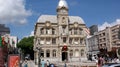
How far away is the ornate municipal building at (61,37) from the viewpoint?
79125mm

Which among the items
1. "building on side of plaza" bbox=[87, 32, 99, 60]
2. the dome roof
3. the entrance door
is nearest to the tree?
"building on side of plaza" bbox=[87, 32, 99, 60]

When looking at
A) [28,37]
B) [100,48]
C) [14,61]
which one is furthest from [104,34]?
[14,61]

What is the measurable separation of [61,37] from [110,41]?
34489 mm

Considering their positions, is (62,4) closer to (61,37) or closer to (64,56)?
(61,37)

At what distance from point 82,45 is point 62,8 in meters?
13.3

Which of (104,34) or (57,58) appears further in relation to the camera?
(104,34)

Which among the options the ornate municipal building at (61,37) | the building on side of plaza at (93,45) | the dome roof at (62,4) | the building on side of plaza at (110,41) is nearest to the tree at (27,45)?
the building on side of plaza at (93,45)

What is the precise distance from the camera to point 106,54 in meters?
104

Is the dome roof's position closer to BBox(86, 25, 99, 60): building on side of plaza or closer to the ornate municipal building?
the ornate municipal building

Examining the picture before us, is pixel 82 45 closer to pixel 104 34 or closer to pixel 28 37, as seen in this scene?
pixel 104 34

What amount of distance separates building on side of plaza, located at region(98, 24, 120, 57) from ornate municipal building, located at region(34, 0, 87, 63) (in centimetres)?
2356

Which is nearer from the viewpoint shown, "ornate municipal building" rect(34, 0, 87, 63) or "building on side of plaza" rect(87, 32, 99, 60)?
"ornate municipal building" rect(34, 0, 87, 63)

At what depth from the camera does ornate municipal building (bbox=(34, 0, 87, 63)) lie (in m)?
79.1

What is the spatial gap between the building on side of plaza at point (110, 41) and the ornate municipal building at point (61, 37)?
77.3ft
